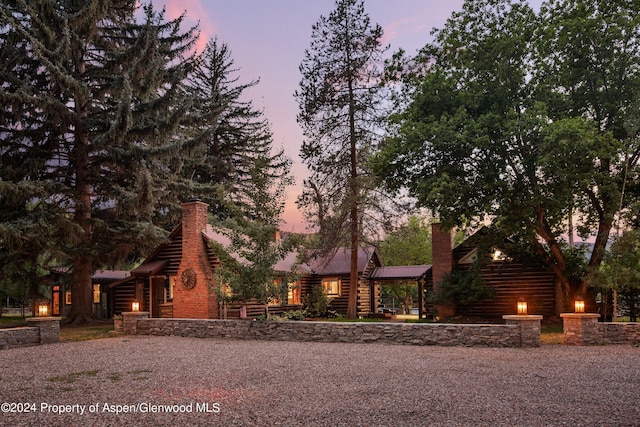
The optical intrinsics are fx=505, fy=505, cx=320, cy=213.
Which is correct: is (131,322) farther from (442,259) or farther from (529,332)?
(442,259)

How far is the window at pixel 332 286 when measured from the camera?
90.0 feet

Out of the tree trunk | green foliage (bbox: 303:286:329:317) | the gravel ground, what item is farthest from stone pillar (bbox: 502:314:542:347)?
the tree trunk

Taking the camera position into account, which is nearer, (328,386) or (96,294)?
(328,386)

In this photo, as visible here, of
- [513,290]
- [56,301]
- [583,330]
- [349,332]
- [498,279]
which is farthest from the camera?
[56,301]

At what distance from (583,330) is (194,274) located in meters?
14.2

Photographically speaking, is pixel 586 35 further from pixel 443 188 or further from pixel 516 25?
pixel 443 188

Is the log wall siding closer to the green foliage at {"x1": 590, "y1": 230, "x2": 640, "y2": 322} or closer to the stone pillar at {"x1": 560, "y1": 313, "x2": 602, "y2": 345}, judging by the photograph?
the green foliage at {"x1": 590, "y1": 230, "x2": 640, "y2": 322}

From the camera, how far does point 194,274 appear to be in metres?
20.7

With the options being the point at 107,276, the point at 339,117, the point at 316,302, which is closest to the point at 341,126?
the point at 339,117

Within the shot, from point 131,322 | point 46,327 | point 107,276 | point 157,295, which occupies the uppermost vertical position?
point 107,276

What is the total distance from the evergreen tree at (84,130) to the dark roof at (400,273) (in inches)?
476

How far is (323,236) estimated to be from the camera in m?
24.7

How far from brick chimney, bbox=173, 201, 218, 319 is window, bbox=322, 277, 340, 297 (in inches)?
324

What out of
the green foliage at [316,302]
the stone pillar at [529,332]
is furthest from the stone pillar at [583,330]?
the green foliage at [316,302]
